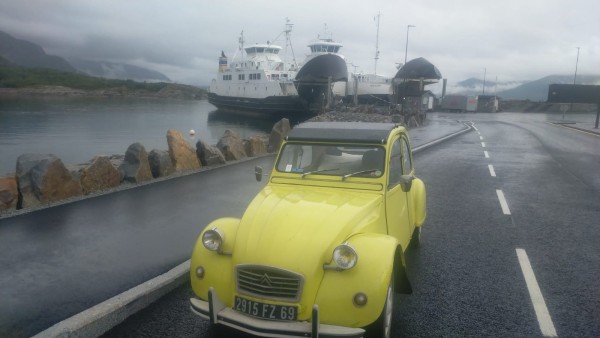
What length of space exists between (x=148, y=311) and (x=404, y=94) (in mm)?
46167

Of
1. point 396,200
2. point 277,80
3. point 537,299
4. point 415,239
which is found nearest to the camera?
point 537,299

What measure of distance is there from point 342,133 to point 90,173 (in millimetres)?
6934

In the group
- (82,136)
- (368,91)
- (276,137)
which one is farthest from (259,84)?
(276,137)

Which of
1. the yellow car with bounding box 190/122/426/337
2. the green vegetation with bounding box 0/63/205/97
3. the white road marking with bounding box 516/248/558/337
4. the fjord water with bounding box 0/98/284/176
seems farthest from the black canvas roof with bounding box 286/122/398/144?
the green vegetation with bounding box 0/63/205/97

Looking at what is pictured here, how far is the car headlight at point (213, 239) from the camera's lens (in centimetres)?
421

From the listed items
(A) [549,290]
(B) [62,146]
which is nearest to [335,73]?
(B) [62,146]

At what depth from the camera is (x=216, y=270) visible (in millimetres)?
4121

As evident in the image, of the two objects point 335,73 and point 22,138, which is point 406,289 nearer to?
point 22,138

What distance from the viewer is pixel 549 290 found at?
5.56 meters

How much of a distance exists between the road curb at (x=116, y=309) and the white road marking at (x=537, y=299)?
4.32m

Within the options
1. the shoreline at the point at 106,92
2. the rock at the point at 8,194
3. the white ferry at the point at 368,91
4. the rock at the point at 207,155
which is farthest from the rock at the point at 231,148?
the shoreline at the point at 106,92

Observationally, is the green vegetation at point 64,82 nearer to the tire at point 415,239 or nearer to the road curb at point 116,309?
the road curb at point 116,309

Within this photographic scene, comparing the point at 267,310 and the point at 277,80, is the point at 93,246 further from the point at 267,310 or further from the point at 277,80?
the point at 277,80

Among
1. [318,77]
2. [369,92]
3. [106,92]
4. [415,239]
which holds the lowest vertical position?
[415,239]
